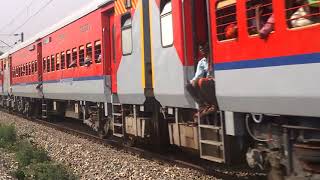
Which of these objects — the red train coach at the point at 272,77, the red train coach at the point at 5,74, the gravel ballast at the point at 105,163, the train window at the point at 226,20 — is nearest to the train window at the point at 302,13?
the red train coach at the point at 272,77

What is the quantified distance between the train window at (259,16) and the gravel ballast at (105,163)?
11.3 feet

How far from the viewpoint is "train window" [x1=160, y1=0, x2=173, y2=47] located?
917 cm

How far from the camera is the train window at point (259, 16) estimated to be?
5.97 m

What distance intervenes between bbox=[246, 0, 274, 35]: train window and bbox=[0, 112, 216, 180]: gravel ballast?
3447mm

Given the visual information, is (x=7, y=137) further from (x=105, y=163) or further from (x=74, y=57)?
(x=105, y=163)

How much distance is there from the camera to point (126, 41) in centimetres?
1174

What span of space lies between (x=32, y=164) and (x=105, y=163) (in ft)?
5.06

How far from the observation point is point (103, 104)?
14.4 meters

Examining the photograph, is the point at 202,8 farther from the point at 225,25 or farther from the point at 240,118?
the point at 240,118

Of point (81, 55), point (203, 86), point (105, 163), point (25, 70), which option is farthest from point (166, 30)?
point (25, 70)

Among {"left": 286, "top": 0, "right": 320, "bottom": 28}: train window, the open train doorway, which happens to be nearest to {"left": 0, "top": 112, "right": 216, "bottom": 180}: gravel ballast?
the open train doorway

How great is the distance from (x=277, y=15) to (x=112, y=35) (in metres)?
7.80

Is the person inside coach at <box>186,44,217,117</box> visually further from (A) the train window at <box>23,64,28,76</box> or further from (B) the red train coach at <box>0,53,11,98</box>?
(B) the red train coach at <box>0,53,11,98</box>

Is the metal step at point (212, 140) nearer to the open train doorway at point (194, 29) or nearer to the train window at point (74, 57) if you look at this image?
the open train doorway at point (194, 29)
